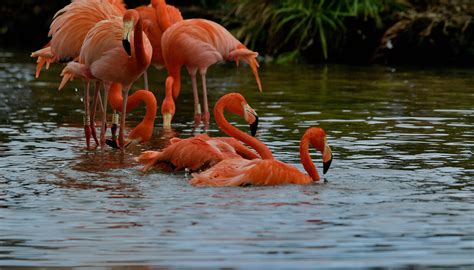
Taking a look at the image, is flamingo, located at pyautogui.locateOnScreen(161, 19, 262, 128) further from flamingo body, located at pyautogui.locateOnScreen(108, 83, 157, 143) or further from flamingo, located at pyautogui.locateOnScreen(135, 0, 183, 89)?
flamingo body, located at pyautogui.locateOnScreen(108, 83, 157, 143)

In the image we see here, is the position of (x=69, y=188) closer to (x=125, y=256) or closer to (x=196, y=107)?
(x=125, y=256)

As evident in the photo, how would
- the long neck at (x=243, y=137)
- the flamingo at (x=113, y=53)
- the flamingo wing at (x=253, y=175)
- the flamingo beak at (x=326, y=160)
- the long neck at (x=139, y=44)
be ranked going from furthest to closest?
1. the flamingo at (x=113, y=53)
2. the long neck at (x=139, y=44)
3. the long neck at (x=243, y=137)
4. the flamingo beak at (x=326, y=160)
5. the flamingo wing at (x=253, y=175)

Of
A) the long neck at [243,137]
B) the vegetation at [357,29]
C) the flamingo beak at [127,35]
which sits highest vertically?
the flamingo beak at [127,35]

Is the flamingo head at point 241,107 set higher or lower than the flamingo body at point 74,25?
lower

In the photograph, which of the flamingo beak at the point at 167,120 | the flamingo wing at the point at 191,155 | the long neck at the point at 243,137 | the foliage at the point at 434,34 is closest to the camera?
the flamingo wing at the point at 191,155

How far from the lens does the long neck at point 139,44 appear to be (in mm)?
8386

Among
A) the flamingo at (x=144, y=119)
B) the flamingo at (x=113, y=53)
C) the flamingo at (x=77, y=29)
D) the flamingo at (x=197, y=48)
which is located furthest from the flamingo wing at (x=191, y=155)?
the flamingo at (x=197, y=48)

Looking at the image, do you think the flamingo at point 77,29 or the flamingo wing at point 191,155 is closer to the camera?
the flamingo wing at point 191,155

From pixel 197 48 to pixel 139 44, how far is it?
2.05 metres

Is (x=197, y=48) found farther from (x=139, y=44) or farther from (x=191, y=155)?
(x=191, y=155)

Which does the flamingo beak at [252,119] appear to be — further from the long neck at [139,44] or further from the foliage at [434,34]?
the foliage at [434,34]

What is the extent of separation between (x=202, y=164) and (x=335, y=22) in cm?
964

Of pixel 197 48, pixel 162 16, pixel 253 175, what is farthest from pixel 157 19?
pixel 253 175

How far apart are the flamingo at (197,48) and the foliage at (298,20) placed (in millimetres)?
5728
